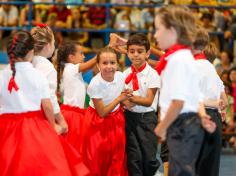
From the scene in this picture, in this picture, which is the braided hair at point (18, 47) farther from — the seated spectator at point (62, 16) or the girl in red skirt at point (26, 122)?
the seated spectator at point (62, 16)

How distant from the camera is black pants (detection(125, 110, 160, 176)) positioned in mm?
5852

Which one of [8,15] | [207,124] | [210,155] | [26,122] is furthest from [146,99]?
[8,15]

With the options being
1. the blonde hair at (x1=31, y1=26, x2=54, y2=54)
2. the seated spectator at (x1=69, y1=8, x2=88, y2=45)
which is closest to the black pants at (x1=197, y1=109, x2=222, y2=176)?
the blonde hair at (x1=31, y1=26, x2=54, y2=54)

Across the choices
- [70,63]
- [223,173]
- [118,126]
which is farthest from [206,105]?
[223,173]

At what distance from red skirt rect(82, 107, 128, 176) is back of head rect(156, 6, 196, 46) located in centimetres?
179

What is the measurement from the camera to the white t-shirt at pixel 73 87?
20.2ft

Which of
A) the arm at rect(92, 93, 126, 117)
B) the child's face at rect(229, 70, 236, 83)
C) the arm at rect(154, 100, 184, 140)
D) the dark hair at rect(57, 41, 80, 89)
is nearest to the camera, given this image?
the arm at rect(154, 100, 184, 140)

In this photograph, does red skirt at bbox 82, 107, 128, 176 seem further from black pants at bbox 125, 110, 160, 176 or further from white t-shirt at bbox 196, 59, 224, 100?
white t-shirt at bbox 196, 59, 224, 100

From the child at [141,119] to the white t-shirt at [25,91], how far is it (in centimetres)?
124

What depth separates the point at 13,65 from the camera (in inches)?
189

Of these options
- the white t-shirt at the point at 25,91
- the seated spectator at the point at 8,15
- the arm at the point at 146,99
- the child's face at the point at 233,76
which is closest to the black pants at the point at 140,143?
the arm at the point at 146,99

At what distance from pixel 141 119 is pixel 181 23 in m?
1.85

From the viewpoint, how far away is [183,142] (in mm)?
4176

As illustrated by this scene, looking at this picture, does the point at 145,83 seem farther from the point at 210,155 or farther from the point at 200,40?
the point at 210,155
